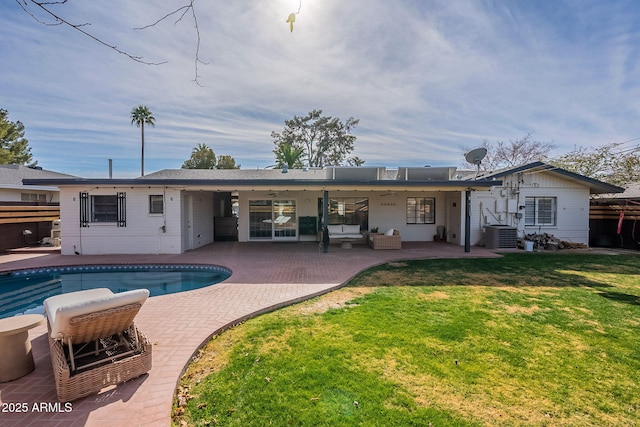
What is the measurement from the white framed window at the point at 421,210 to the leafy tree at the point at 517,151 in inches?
684

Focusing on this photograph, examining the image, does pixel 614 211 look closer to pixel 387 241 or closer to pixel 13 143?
pixel 387 241

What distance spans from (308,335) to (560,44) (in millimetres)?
12089

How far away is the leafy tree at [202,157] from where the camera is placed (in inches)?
1359

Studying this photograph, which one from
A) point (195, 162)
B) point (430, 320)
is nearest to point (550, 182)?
point (430, 320)

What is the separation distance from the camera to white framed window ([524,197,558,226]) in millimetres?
13344

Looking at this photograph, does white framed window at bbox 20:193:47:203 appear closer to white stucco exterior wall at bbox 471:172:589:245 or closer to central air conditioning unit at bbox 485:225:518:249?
white stucco exterior wall at bbox 471:172:589:245

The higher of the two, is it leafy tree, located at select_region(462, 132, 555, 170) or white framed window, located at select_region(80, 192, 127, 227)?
leafy tree, located at select_region(462, 132, 555, 170)

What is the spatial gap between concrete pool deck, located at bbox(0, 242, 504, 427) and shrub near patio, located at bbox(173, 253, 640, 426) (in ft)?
0.85

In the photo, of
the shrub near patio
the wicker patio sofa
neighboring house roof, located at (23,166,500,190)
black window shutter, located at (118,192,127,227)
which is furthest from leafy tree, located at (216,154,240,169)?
the shrub near patio

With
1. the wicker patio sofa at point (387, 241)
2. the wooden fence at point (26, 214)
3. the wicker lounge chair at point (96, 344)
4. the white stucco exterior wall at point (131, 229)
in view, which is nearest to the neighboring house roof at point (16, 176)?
the wooden fence at point (26, 214)

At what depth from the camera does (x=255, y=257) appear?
10.4 meters

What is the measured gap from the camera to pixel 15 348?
3082 mm

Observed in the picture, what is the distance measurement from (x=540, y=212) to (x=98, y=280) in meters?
16.9

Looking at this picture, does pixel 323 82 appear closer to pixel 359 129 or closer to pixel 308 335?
pixel 308 335
